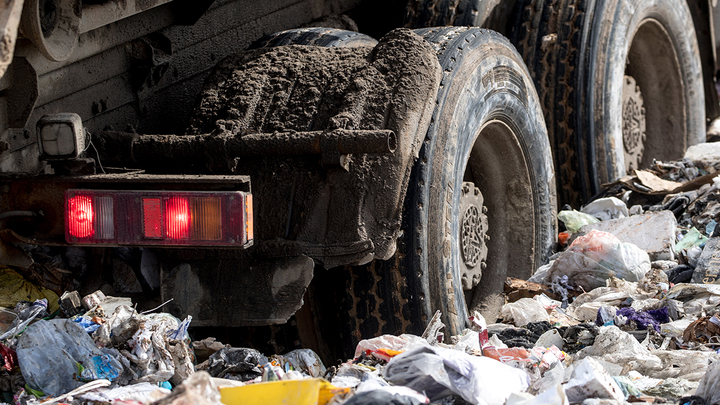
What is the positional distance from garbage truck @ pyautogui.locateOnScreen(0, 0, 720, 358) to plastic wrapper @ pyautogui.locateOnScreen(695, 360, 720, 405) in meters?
0.75

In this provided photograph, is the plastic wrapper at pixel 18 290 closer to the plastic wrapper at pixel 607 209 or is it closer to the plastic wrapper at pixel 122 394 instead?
the plastic wrapper at pixel 122 394

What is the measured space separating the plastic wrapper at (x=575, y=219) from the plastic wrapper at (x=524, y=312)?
105cm

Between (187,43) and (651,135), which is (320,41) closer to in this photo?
Answer: (187,43)

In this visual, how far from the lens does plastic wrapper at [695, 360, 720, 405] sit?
1781 millimetres

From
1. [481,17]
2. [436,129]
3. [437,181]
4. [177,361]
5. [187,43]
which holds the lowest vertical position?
[177,361]

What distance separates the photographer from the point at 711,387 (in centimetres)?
181

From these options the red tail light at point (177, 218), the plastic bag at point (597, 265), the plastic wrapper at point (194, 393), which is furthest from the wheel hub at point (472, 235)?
the plastic wrapper at point (194, 393)

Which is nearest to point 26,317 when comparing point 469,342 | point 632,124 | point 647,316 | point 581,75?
point 469,342

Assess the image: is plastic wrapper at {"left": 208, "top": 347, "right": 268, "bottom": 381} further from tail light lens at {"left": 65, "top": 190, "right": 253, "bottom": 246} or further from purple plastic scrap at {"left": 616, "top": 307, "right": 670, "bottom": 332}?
purple plastic scrap at {"left": 616, "top": 307, "right": 670, "bottom": 332}

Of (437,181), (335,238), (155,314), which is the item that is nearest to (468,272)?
(437,181)

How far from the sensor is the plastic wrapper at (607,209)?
3850 mm

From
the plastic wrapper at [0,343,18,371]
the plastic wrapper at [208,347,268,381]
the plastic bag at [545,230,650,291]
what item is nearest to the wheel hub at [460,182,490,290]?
the plastic bag at [545,230,650,291]

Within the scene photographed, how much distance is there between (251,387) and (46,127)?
0.82 m

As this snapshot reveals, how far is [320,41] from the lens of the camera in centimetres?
263
